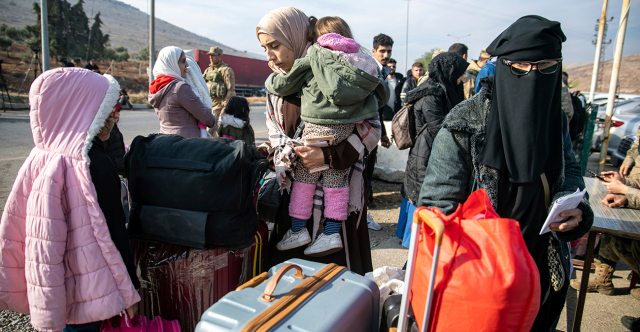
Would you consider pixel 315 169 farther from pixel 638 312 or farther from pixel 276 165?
pixel 638 312

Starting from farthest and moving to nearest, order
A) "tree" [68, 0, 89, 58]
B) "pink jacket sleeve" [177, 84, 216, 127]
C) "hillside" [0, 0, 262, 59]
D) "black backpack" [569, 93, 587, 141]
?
"hillside" [0, 0, 262, 59] < "tree" [68, 0, 89, 58] < "black backpack" [569, 93, 587, 141] < "pink jacket sleeve" [177, 84, 216, 127]

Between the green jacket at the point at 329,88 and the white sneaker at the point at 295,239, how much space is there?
639 mm

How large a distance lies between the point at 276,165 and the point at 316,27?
0.83 m

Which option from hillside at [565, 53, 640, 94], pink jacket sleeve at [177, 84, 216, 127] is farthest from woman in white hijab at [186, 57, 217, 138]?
hillside at [565, 53, 640, 94]

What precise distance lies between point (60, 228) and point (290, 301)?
41.1 inches

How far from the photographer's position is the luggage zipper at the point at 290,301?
1.19 metres

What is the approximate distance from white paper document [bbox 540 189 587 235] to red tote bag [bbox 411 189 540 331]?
0.42m

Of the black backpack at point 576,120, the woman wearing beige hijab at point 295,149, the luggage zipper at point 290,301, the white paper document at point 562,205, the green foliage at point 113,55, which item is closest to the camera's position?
the luggage zipper at point 290,301

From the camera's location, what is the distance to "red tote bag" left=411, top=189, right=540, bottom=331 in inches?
42.6

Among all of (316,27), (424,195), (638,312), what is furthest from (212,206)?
(638,312)

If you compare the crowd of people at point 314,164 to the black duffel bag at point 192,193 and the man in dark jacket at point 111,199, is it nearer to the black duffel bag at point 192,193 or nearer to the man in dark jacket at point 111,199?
the man in dark jacket at point 111,199

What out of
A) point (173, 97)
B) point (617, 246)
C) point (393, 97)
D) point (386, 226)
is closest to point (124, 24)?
point (393, 97)

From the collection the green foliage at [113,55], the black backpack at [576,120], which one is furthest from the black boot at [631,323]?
the green foliage at [113,55]

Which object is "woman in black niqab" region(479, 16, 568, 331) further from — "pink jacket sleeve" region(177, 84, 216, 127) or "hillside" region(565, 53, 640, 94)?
"hillside" region(565, 53, 640, 94)
